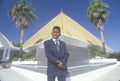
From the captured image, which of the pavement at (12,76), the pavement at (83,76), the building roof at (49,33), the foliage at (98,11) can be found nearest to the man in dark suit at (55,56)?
the building roof at (49,33)

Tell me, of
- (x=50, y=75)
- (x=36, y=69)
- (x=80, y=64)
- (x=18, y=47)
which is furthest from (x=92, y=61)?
(x=50, y=75)

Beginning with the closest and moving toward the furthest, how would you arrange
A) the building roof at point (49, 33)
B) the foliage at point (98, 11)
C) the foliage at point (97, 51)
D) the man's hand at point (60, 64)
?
the man's hand at point (60, 64), the building roof at point (49, 33), the foliage at point (98, 11), the foliage at point (97, 51)

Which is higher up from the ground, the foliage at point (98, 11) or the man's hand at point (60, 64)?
the foliage at point (98, 11)

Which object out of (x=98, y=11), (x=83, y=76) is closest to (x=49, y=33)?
(x=83, y=76)

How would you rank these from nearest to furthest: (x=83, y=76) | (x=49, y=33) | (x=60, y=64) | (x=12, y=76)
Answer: (x=60, y=64), (x=49, y=33), (x=83, y=76), (x=12, y=76)

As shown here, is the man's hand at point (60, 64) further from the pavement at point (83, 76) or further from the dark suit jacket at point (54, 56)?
the pavement at point (83, 76)

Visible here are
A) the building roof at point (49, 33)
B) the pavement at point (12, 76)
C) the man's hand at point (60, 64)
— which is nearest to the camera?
the man's hand at point (60, 64)

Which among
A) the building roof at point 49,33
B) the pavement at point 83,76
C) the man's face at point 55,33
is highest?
the building roof at point 49,33

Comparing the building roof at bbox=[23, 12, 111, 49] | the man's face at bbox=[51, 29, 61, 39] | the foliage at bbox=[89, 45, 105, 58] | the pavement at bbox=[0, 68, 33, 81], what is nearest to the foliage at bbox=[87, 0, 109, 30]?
the building roof at bbox=[23, 12, 111, 49]

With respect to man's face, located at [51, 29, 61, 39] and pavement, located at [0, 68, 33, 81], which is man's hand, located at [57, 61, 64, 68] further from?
pavement, located at [0, 68, 33, 81]

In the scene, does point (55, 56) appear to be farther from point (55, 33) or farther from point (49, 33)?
point (49, 33)

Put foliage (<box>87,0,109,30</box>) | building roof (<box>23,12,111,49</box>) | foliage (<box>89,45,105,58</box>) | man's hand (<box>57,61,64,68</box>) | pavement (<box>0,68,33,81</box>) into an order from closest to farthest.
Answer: man's hand (<box>57,61,64,68</box>), building roof (<box>23,12,111,49</box>), foliage (<box>87,0,109,30</box>), foliage (<box>89,45,105,58</box>), pavement (<box>0,68,33,81</box>)

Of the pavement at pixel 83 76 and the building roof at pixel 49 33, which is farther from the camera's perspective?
the pavement at pixel 83 76

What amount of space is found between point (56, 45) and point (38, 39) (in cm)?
198
